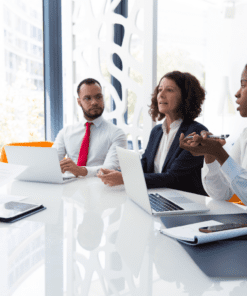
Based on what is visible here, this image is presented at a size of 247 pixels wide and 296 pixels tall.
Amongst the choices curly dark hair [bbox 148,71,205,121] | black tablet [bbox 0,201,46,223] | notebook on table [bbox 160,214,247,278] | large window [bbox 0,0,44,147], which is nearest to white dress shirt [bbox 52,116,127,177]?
curly dark hair [bbox 148,71,205,121]

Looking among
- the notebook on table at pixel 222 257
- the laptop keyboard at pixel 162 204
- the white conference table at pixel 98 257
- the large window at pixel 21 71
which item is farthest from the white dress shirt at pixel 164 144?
the large window at pixel 21 71

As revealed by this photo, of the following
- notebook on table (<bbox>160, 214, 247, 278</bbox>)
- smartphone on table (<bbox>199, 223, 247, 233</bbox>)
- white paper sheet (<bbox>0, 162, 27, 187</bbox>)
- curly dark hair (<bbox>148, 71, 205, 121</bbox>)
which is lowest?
notebook on table (<bbox>160, 214, 247, 278</bbox>)

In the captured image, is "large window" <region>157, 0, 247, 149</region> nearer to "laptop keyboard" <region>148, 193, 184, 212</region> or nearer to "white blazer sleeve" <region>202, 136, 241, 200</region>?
"white blazer sleeve" <region>202, 136, 241, 200</region>

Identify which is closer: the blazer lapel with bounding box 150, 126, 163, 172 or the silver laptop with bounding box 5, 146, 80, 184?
the silver laptop with bounding box 5, 146, 80, 184

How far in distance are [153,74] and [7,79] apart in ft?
5.67

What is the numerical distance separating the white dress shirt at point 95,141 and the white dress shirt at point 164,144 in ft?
1.60

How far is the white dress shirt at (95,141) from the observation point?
2740 mm

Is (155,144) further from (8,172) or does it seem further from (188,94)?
(8,172)

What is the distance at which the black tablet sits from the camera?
1.20 m

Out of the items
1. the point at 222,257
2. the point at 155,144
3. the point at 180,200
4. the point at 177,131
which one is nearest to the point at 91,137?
the point at 155,144

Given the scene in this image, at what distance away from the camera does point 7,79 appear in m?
3.63

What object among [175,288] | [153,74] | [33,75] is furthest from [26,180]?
[33,75]

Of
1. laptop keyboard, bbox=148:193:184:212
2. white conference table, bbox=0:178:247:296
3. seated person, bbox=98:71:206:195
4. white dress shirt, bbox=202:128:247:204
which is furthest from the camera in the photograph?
seated person, bbox=98:71:206:195

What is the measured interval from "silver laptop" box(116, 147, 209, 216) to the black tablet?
15.5 inches
